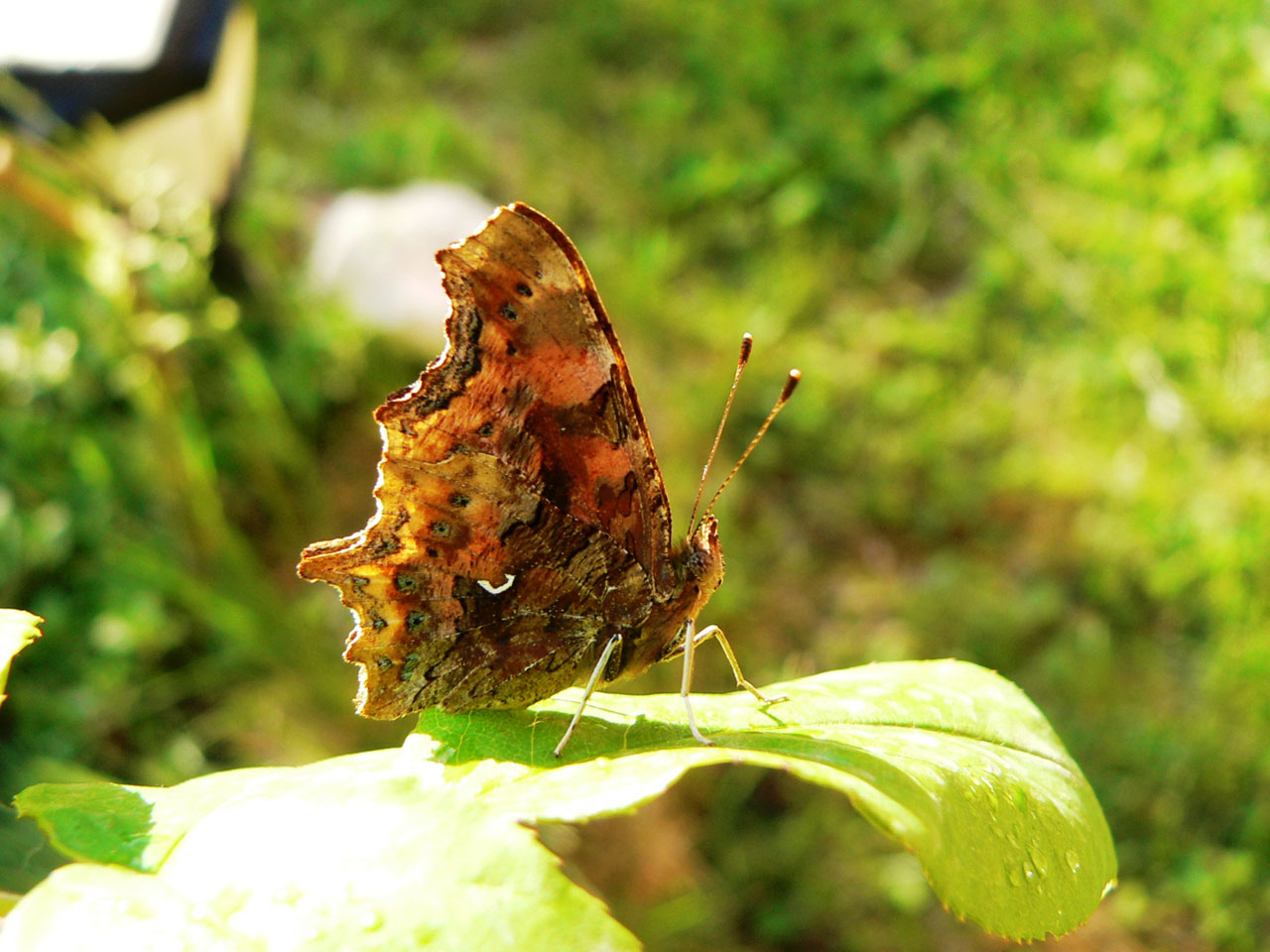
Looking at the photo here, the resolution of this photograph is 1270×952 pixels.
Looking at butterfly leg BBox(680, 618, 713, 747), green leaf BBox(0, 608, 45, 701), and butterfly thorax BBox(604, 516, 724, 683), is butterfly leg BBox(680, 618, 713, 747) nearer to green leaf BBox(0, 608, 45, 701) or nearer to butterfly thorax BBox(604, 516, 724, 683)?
butterfly thorax BBox(604, 516, 724, 683)

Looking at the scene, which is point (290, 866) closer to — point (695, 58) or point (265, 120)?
point (265, 120)

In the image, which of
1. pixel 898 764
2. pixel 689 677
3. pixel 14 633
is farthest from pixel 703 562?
pixel 14 633

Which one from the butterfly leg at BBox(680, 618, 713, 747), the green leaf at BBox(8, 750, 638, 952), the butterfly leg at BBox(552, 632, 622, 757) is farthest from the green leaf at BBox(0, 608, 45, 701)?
the butterfly leg at BBox(680, 618, 713, 747)

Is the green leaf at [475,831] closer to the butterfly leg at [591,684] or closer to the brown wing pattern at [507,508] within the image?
the butterfly leg at [591,684]

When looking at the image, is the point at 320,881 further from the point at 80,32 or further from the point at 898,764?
the point at 80,32

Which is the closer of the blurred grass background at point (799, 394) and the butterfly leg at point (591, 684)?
the butterfly leg at point (591, 684)

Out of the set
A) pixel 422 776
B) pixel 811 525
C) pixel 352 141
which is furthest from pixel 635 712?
pixel 352 141

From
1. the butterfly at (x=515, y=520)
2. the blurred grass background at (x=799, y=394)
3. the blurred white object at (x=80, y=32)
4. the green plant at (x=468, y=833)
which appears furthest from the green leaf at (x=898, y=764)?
the blurred white object at (x=80, y=32)
